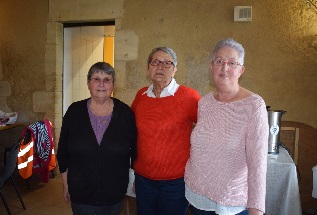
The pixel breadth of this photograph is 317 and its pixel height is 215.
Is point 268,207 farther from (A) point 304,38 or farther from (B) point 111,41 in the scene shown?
(B) point 111,41

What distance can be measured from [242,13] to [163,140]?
2133 mm

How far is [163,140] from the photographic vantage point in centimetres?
170

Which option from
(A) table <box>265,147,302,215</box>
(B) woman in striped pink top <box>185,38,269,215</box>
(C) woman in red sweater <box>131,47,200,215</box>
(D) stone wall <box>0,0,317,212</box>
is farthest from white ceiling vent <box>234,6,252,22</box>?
(B) woman in striped pink top <box>185,38,269,215</box>

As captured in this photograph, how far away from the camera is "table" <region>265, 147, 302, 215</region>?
90.3 inches

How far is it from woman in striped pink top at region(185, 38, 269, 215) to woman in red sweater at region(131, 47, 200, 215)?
29 centimetres

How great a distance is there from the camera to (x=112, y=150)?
5.37ft

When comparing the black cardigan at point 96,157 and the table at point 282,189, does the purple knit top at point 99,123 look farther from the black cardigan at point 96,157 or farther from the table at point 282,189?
the table at point 282,189

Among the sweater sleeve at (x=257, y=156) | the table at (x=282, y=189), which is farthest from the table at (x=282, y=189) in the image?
the sweater sleeve at (x=257, y=156)

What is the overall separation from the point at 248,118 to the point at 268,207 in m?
1.45

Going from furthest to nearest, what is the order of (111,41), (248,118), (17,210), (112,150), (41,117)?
(111,41) < (41,117) < (17,210) < (112,150) < (248,118)

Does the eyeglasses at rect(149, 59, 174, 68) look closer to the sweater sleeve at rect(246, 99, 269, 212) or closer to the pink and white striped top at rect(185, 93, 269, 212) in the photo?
the pink and white striped top at rect(185, 93, 269, 212)

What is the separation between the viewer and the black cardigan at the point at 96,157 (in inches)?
64.2

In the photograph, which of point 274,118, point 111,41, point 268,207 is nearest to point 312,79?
point 274,118

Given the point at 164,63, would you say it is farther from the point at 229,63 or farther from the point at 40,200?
the point at 40,200
